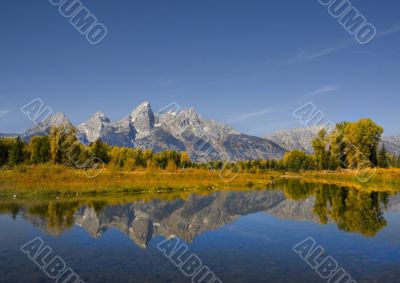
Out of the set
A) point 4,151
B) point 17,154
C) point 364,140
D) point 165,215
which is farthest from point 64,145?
point 364,140

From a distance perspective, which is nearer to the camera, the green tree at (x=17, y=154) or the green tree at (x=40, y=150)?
the green tree at (x=17, y=154)

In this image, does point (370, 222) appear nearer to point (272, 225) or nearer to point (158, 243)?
point (272, 225)

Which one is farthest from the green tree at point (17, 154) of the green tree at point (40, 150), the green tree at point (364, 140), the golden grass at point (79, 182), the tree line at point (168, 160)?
the green tree at point (364, 140)

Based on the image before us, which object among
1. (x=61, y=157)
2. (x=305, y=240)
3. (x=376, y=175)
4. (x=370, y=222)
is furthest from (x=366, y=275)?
(x=61, y=157)

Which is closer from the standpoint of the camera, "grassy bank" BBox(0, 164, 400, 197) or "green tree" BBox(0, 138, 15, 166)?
"grassy bank" BBox(0, 164, 400, 197)

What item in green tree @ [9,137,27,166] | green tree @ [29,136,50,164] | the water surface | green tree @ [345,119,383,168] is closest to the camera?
the water surface

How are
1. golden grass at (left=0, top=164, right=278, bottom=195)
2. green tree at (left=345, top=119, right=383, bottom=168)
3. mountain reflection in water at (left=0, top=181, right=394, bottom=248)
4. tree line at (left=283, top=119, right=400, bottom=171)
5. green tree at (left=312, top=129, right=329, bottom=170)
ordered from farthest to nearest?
green tree at (left=312, top=129, right=329, bottom=170) < tree line at (left=283, top=119, right=400, bottom=171) < green tree at (left=345, top=119, right=383, bottom=168) < golden grass at (left=0, top=164, right=278, bottom=195) < mountain reflection in water at (left=0, top=181, right=394, bottom=248)

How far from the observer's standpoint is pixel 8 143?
319 feet

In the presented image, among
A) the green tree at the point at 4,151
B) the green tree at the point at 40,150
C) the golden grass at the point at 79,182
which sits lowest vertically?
the green tree at the point at 4,151

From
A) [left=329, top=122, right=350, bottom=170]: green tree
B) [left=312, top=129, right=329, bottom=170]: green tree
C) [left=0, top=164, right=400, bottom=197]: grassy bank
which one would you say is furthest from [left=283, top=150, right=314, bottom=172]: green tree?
[left=0, top=164, right=400, bottom=197]: grassy bank

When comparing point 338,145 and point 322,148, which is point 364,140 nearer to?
point 338,145

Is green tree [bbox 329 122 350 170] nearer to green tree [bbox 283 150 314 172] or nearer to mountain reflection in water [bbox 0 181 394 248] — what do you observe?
green tree [bbox 283 150 314 172]

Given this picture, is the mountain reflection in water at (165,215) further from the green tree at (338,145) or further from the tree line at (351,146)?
the green tree at (338,145)

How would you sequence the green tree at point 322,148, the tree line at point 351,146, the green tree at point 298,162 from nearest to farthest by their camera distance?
the tree line at point 351,146
the green tree at point 322,148
the green tree at point 298,162
